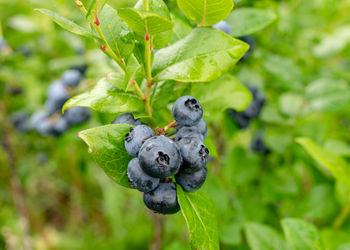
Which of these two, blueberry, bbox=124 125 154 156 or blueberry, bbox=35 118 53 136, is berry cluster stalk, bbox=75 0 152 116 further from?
blueberry, bbox=35 118 53 136

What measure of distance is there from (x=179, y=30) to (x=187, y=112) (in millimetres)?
427

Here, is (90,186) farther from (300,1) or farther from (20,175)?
(300,1)

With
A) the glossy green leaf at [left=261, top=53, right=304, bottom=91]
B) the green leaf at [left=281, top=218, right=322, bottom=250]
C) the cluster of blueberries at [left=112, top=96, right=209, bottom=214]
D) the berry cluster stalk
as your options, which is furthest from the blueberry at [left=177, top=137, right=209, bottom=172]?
the glossy green leaf at [left=261, top=53, right=304, bottom=91]

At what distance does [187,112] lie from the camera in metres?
0.81

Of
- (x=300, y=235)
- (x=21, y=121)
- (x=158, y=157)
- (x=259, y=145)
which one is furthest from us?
(x=21, y=121)

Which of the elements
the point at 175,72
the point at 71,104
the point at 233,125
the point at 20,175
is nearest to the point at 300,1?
the point at 233,125

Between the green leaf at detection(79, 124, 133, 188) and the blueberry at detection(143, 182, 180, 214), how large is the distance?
0.09 meters

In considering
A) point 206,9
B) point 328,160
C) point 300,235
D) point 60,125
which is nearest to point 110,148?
point 206,9

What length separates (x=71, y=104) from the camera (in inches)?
34.3

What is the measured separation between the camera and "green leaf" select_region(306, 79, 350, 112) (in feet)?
5.54

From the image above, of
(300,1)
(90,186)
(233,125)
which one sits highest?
(300,1)

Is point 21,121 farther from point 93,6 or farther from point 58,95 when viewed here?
point 93,6

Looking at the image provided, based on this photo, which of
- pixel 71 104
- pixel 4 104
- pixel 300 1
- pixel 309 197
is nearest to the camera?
pixel 71 104

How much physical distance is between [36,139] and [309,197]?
8.28 ft
